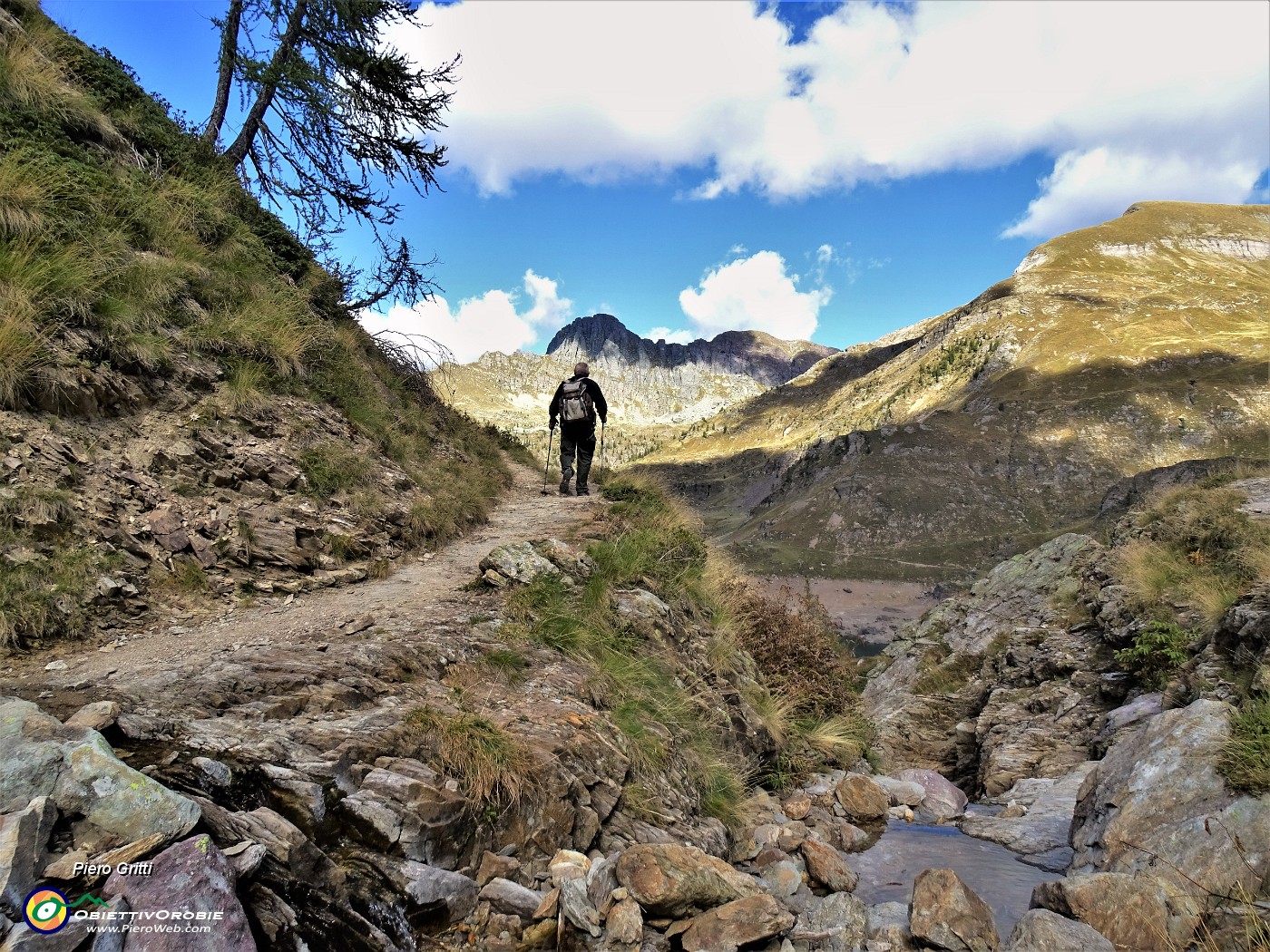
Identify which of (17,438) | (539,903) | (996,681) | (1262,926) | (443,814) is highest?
(17,438)

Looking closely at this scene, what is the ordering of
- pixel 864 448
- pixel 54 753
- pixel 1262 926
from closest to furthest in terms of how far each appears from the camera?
1. pixel 54 753
2. pixel 1262 926
3. pixel 864 448

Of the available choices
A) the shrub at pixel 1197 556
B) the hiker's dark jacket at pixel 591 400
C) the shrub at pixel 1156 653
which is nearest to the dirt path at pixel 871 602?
the shrub at pixel 1197 556

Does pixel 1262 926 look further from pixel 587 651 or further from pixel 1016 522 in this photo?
pixel 1016 522

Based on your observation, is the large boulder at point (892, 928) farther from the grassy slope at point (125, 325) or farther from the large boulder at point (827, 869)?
the grassy slope at point (125, 325)

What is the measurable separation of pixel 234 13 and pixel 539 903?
1733 cm

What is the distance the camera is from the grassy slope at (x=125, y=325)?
5.04 metres

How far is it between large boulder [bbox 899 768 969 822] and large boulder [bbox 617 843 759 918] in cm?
599

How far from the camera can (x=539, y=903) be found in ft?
11.2

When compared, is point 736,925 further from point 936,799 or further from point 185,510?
point 936,799

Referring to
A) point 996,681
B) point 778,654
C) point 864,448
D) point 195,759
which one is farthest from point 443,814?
point 864,448

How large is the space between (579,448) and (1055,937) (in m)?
11.0

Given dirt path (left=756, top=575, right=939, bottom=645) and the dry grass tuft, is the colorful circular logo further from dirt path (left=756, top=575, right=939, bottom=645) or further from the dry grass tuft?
dirt path (left=756, top=575, right=939, bottom=645)

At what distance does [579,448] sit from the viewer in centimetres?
1344

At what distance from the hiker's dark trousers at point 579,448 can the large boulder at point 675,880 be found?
31.7 ft
